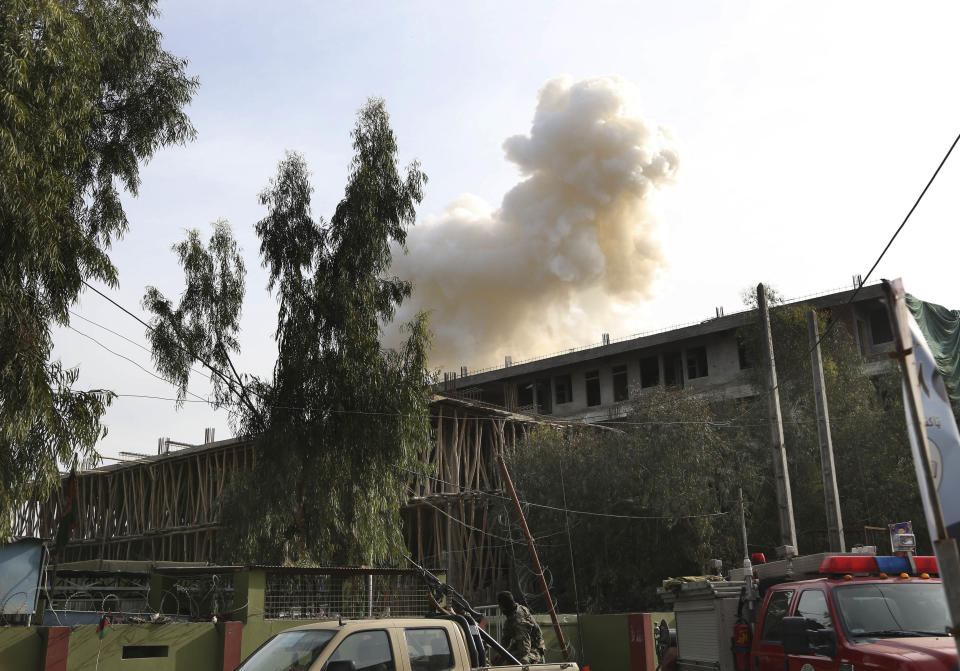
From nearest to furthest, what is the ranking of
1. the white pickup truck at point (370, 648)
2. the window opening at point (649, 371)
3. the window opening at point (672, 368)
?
the white pickup truck at point (370, 648) < the window opening at point (672, 368) < the window opening at point (649, 371)

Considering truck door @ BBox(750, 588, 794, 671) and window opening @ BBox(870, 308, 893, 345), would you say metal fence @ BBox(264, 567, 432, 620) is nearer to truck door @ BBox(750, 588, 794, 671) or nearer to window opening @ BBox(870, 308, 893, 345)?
truck door @ BBox(750, 588, 794, 671)

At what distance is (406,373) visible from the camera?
70.6ft

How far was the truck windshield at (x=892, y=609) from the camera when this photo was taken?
705 cm

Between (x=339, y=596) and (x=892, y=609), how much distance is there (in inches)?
585

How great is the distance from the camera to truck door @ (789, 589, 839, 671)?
7.00 meters

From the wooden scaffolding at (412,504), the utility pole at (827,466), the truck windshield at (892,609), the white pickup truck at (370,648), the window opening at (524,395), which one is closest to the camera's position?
the truck windshield at (892,609)

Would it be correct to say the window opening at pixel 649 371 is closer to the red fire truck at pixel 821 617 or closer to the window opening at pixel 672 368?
Answer: the window opening at pixel 672 368

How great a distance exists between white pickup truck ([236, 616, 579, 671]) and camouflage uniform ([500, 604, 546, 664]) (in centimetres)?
237

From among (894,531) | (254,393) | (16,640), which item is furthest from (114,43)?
(894,531)

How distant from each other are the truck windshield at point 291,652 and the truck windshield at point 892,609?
439cm

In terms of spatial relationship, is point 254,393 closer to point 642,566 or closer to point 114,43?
point 114,43

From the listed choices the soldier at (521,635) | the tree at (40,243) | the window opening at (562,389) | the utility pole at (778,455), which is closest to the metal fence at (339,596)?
the tree at (40,243)

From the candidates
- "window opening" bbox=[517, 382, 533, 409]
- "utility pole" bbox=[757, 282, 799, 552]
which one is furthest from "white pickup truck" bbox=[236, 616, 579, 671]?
"window opening" bbox=[517, 382, 533, 409]

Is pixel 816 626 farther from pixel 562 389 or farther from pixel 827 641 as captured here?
pixel 562 389
